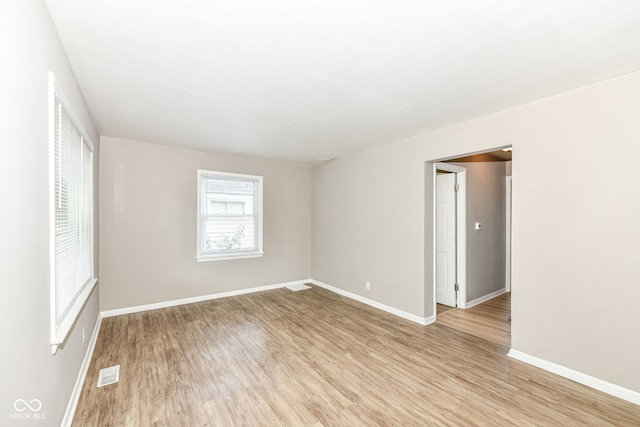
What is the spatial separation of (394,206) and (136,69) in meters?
3.29

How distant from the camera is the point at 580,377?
7.79ft

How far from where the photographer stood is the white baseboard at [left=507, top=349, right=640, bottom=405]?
2.14m

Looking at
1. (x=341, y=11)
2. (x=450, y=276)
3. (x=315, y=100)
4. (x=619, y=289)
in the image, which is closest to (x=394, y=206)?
(x=450, y=276)

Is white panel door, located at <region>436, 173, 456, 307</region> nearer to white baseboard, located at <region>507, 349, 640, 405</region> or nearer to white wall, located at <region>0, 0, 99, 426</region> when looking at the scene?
white baseboard, located at <region>507, 349, 640, 405</region>

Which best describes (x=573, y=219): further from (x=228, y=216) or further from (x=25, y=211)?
(x=228, y=216)

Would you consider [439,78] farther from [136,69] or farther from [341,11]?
[136,69]

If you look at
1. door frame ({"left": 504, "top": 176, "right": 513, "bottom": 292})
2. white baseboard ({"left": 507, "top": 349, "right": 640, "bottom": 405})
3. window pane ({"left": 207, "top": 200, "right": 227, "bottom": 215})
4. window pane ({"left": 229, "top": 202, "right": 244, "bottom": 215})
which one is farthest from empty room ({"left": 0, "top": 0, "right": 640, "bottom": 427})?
door frame ({"left": 504, "top": 176, "right": 513, "bottom": 292})

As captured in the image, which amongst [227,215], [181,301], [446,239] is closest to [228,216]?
[227,215]

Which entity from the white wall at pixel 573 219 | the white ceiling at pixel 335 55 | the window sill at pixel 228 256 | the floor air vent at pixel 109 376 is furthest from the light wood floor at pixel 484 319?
the floor air vent at pixel 109 376

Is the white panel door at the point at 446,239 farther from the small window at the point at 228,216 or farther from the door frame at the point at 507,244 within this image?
the small window at the point at 228,216

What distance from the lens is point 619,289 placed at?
2.20m

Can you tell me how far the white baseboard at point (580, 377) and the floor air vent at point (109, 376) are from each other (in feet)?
12.0

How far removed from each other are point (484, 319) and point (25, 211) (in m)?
4.60

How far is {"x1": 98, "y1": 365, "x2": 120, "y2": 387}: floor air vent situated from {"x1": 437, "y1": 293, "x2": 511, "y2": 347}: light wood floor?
3.61m
